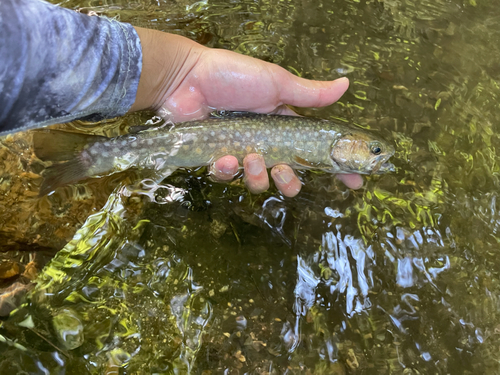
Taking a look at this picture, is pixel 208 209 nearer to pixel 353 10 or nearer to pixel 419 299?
pixel 419 299

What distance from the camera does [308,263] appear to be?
2568 mm

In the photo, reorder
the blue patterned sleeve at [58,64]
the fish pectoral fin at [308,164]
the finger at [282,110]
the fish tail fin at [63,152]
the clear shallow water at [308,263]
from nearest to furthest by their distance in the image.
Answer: the blue patterned sleeve at [58,64], the fish tail fin at [63,152], the clear shallow water at [308,263], the fish pectoral fin at [308,164], the finger at [282,110]

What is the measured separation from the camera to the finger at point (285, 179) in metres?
2.54

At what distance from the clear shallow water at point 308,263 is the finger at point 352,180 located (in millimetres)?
107

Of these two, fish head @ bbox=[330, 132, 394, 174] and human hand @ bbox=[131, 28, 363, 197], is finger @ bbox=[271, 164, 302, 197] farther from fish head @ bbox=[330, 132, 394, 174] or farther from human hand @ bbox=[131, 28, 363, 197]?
fish head @ bbox=[330, 132, 394, 174]

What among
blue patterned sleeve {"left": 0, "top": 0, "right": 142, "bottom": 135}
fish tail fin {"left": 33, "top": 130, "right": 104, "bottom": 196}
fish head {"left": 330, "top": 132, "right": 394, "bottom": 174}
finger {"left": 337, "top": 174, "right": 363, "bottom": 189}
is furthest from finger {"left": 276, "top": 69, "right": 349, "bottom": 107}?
fish tail fin {"left": 33, "top": 130, "right": 104, "bottom": 196}

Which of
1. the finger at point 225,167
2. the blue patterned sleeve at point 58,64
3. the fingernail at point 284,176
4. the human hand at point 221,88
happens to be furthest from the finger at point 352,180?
the blue patterned sleeve at point 58,64

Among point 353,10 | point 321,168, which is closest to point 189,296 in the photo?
point 321,168

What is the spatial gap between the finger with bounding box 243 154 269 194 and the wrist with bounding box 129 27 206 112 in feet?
2.56

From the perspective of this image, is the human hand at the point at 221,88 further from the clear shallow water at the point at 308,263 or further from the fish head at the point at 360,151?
the clear shallow water at the point at 308,263

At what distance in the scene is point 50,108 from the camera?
1.80 meters

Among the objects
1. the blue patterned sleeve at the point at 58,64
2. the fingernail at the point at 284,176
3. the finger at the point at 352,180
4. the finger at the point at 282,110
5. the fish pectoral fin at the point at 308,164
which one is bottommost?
the finger at the point at 352,180

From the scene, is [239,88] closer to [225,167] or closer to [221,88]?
[221,88]

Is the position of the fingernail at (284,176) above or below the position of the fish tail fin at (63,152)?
below
